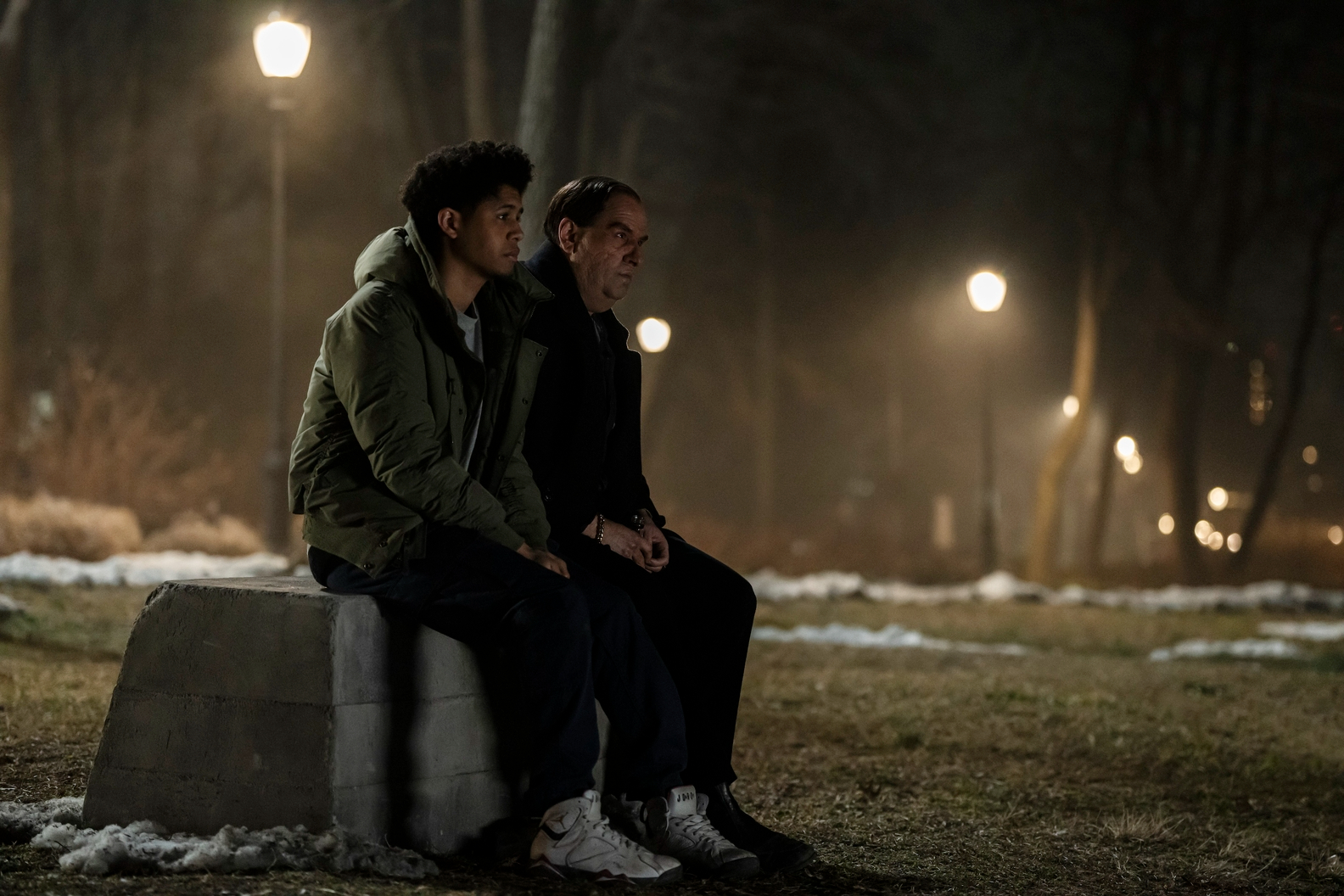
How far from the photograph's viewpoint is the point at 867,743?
269 inches

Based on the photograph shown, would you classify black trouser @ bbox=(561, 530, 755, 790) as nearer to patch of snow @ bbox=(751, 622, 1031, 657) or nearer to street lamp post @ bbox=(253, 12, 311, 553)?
patch of snow @ bbox=(751, 622, 1031, 657)

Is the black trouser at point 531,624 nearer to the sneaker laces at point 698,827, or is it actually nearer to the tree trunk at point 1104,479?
the sneaker laces at point 698,827

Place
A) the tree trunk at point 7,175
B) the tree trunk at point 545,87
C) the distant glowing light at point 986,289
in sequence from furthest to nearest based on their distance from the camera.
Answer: the distant glowing light at point 986,289, the tree trunk at point 7,175, the tree trunk at point 545,87

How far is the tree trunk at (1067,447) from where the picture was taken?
22188mm

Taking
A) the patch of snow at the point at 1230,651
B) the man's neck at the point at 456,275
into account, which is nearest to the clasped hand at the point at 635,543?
the man's neck at the point at 456,275

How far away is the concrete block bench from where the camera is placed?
12.5ft

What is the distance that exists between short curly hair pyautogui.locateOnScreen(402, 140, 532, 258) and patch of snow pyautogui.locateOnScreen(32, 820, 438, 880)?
156cm

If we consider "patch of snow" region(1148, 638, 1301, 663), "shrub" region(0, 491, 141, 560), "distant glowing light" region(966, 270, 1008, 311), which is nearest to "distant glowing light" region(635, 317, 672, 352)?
"distant glowing light" region(966, 270, 1008, 311)

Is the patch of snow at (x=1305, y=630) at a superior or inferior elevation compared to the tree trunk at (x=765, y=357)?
inferior

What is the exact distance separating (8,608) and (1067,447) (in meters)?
16.9

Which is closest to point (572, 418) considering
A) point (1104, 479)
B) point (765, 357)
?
point (1104, 479)

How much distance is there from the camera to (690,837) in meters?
4.04

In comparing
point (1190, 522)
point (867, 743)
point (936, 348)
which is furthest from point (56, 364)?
point (936, 348)

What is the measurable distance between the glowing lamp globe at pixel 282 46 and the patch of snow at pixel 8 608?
5.34 metres
